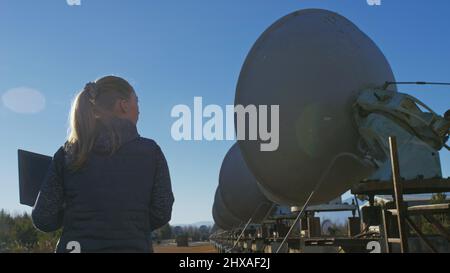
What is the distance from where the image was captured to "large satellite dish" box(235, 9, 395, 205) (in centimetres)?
643

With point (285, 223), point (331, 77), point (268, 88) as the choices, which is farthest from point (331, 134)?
point (285, 223)

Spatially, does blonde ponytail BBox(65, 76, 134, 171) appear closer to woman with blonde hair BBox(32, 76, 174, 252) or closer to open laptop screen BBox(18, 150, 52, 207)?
woman with blonde hair BBox(32, 76, 174, 252)

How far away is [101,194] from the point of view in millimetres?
2256

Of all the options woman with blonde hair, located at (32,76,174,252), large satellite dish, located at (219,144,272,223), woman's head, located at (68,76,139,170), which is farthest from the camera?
large satellite dish, located at (219,144,272,223)

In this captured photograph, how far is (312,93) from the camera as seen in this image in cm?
650

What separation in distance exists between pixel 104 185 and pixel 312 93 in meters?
4.74

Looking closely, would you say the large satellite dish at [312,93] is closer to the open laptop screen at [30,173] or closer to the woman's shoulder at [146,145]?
the woman's shoulder at [146,145]

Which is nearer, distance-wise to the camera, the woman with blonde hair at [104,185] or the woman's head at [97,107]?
the woman with blonde hair at [104,185]

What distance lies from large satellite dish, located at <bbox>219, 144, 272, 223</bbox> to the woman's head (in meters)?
13.0

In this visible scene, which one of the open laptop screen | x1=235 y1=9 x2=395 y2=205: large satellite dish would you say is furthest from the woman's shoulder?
x1=235 y1=9 x2=395 y2=205: large satellite dish

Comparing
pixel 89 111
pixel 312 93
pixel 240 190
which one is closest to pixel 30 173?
pixel 89 111

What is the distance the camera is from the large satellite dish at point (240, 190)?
16.3 metres

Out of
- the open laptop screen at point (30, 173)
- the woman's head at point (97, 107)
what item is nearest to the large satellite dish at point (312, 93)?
the woman's head at point (97, 107)
